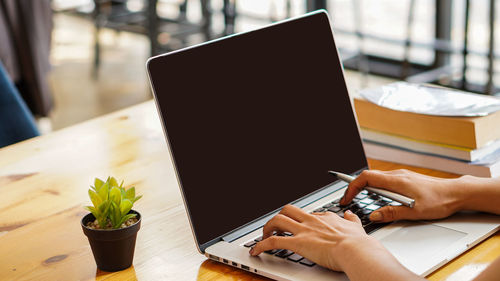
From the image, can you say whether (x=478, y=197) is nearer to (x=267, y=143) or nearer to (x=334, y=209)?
(x=334, y=209)

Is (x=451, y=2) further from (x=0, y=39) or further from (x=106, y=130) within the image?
(x=106, y=130)

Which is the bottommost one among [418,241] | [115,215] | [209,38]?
[209,38]

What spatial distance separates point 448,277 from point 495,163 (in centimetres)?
41

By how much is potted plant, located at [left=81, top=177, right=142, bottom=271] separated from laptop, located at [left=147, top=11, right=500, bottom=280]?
0.09 m

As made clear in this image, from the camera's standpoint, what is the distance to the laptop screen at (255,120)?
3.38ft

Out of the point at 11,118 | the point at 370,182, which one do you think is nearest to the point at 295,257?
the point at 370,182

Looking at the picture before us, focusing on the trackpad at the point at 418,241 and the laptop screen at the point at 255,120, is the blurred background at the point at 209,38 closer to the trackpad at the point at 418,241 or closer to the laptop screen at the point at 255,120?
the laptop screen at the point at 255,120

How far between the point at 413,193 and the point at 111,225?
477mm

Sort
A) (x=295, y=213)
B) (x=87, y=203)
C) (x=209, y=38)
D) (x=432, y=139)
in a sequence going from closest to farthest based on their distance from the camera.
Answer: (x=295, y=213) → (x=87, y=203) → (x=432, y=139) → (x=209, y=38)

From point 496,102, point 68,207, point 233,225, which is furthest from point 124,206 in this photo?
point 496,102

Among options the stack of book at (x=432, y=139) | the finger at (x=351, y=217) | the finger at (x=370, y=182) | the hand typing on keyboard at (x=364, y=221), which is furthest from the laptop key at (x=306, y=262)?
the stack of book at (x=432, y=139)

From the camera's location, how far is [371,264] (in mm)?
891

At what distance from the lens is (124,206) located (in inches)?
37.6

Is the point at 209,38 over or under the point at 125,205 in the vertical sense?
under
